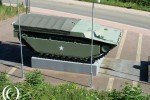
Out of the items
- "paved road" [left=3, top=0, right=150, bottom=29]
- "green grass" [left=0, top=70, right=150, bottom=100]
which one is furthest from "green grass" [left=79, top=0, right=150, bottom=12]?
"green grass" [left=0, top=70, right=150, bottom=100]

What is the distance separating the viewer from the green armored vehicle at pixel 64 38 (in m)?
21.2

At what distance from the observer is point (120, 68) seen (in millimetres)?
22656

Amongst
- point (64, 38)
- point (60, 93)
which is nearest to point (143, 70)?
point (64, 38)

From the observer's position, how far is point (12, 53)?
81.0 ft

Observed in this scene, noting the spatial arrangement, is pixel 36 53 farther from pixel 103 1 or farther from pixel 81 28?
pixel 103 1

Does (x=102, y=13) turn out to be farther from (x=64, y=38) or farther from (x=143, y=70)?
(x=64, y=38)

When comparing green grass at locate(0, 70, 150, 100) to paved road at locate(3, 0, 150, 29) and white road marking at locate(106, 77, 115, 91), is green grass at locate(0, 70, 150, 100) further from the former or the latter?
paved road at locate(3, 0, 150, 29)

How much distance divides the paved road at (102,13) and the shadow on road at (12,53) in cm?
1074

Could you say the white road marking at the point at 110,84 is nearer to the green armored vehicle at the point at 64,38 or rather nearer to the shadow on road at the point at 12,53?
the green armored vehicle at the point at 64,38

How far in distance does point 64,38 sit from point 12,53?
4.42 meters

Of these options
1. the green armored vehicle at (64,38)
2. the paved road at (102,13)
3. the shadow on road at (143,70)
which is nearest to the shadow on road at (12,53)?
the green armored vehicle at (64,38)

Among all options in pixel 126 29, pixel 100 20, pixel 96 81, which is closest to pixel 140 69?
pixel 96 81

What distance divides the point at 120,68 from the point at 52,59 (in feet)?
11.8

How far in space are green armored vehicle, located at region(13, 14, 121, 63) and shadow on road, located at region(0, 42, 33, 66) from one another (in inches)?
67.4
